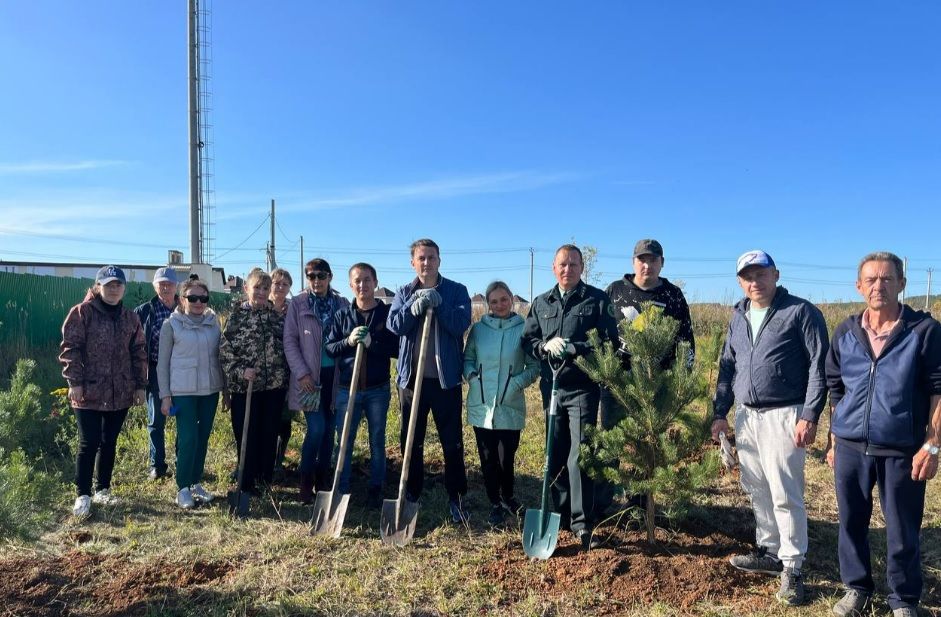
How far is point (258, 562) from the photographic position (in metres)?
3.97

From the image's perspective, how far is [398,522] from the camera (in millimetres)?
4328

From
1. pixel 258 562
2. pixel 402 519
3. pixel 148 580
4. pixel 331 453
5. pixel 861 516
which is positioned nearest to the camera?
pixel 861 516

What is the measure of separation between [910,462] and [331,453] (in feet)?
13.9

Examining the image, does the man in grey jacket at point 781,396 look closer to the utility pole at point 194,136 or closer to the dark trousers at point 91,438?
the dark trousers at point 91,438

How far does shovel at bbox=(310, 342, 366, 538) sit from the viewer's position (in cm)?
440

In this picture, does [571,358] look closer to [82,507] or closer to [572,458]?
[572,458]

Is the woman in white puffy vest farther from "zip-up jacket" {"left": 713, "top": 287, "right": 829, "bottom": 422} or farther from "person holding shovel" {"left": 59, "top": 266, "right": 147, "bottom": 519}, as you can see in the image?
"zip-up jacket" {"left": 713, "top": 287, "right": 829, "bottom": 422}

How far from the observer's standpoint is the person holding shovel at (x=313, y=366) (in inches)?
193

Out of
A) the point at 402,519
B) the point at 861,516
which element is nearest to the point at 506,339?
the point at 402,519

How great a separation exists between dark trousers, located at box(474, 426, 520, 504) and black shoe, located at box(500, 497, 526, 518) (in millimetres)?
44

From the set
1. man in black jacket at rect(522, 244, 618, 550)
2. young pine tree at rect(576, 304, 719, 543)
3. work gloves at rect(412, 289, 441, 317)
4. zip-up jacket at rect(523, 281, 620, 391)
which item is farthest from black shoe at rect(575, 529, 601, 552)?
work gloves at rect(412, 289, 441, 317)

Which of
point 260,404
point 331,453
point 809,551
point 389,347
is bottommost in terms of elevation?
point 809,551

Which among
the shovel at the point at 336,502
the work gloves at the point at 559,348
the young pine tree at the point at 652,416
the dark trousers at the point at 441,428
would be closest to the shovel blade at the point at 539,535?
the young pine tree at the point at 652,416

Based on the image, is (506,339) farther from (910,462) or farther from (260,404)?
(910,462)
